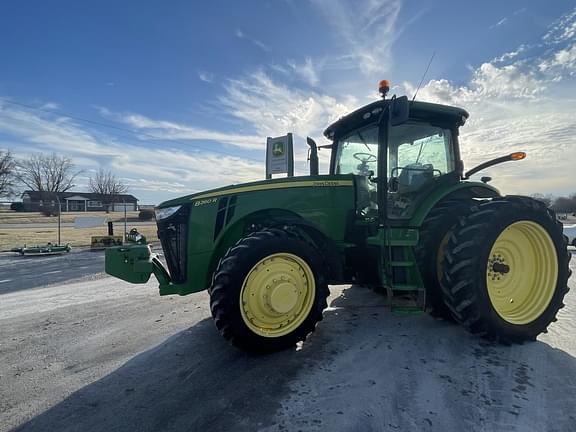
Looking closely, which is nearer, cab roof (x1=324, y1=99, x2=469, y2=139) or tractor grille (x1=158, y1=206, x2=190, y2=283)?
tractor grille (x1=158, y1=206, x2=190, y2=283)

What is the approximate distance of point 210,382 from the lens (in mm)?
2553

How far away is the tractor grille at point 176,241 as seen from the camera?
3324mm

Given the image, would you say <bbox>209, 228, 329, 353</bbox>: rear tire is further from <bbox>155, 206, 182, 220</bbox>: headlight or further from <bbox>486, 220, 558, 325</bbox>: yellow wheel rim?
<bbox>486, 220, 558, 325</bbox>: yellow wheel rim

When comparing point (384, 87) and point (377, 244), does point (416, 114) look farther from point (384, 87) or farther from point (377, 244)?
point (377, 244)

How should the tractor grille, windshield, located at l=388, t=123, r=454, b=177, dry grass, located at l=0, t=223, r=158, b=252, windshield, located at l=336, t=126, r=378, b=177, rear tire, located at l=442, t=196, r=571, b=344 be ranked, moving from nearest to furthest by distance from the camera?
rear tire, located at l=442, t=196, r=571, b=344 < the tractor grille < windshield, located at l=388, t=123, r=454, b=177 < windshield, located at l=336, t=126, r=378, b=177 < dry grass, located at l=0, t=223, r=158, b=252

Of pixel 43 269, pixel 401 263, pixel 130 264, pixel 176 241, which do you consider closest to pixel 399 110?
pixel 401 263

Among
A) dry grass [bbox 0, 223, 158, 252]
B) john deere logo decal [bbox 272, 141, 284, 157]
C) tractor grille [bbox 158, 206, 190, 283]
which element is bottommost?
dry grass [bbox 0, 223, 158, 252]

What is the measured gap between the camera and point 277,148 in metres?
8.90

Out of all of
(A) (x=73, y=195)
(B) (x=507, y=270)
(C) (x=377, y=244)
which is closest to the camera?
(B) (x=507, y=270)

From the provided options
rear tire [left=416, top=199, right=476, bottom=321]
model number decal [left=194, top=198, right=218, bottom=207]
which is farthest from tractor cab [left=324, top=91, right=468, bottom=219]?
model number decal [left=194, top=198, right=218, bottom=207]

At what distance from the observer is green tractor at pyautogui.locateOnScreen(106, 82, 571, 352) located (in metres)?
2.94

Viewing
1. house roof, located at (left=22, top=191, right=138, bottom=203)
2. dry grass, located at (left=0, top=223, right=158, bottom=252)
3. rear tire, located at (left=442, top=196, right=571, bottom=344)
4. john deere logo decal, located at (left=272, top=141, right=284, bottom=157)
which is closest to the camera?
rear tire, located at (left=442, top=196, right=571, bottom=344)

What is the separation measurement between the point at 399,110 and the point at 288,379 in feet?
8.56

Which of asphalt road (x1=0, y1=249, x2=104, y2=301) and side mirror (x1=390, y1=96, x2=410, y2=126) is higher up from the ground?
side mirror (x1=390, y1=96, x2=410, y2=126)
